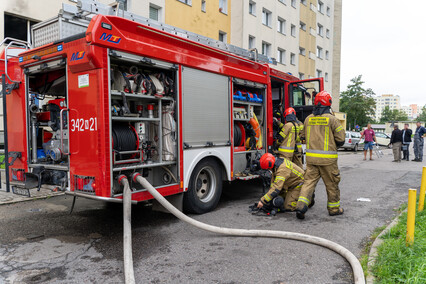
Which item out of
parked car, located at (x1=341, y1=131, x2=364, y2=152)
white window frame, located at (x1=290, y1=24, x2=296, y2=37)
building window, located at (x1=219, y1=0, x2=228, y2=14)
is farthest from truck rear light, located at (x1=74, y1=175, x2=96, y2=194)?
white window frame, located at (x1=290, y1=24, x2=296, y2=37)

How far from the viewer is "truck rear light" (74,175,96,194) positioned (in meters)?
4.01

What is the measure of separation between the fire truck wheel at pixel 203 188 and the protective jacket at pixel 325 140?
155 centimetres

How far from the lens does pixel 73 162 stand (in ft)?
13.8

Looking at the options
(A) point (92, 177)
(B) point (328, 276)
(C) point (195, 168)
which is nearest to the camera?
(B) point (328, 276)

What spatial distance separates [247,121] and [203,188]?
169cm

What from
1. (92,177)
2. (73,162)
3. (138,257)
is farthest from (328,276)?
(73,162)

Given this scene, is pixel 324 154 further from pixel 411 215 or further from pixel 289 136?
pixel 411 215

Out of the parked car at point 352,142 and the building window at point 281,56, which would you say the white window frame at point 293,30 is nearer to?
the building window at point 281,56

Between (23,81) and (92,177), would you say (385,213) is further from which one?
(23,81)

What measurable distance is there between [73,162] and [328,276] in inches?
125

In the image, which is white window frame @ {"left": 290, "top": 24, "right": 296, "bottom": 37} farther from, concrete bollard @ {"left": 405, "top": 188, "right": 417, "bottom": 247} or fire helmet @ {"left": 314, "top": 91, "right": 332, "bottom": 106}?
concrete bollard @ {"left": 405, "top": 188, "right": 417, "bottom": 247}

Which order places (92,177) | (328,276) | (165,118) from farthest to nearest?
(165,118)
(92,177)
(328,276)

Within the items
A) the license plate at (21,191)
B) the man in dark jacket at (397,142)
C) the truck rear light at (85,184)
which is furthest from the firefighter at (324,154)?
the man in dark jacket at (397,142)

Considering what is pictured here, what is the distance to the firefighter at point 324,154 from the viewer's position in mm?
5125
